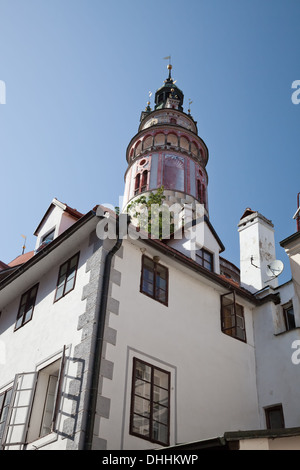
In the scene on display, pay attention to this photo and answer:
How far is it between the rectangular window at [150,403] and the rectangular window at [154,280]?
1.94 metres

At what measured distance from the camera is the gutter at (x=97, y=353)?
11.3 metres

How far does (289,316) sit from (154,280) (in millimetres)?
4345

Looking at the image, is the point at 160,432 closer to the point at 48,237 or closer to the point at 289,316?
the point at 289,316

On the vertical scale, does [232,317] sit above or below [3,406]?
above

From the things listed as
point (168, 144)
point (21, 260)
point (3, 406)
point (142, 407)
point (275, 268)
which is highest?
point (168, 144)

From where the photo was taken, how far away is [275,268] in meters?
18.0

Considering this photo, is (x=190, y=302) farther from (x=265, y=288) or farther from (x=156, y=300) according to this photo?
(x=265, y=288)

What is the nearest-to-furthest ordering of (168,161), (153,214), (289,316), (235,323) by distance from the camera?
(235,323) → (289,316) → (153,214) → (168,161)

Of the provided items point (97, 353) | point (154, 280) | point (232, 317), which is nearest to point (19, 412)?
point (97, 353)

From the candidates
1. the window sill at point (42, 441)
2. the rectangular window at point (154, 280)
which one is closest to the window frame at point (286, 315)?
the rectangular window at point (154, 280)

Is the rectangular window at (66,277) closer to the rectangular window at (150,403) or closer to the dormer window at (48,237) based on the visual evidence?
the dormer window at (48,237)

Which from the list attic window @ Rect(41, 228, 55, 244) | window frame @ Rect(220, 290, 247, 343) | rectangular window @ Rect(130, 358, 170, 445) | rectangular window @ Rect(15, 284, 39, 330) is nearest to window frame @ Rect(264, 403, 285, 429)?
window frame @ Rect(220, 290, 247, 343)

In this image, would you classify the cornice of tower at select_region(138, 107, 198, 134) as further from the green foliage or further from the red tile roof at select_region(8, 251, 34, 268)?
the red tile roof at select_region(8, 251, 34, 268)

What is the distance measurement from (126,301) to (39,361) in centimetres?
250
